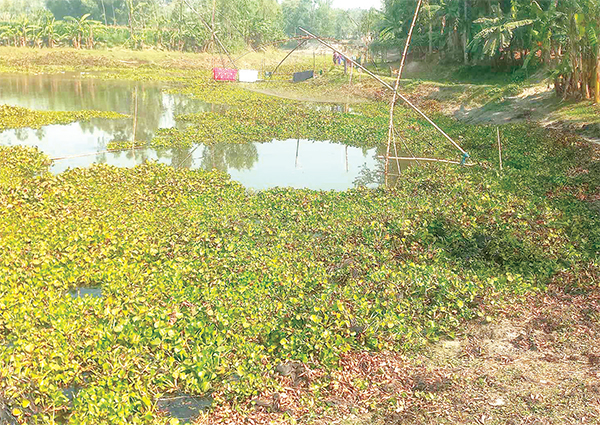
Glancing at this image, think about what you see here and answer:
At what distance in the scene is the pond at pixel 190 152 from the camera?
15.5m

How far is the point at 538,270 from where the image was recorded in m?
8.38

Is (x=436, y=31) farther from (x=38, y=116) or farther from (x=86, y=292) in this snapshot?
(x=86, y=292)

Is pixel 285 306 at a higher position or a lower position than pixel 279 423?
higher

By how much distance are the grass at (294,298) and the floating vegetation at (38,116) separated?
28.6 feet

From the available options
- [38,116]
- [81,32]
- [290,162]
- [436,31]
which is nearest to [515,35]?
[436,31]

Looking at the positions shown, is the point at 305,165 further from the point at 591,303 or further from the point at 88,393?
the point at 88,393

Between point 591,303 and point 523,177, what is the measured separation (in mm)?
6631

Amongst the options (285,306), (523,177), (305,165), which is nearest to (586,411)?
(285,306)

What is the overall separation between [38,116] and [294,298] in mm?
19023

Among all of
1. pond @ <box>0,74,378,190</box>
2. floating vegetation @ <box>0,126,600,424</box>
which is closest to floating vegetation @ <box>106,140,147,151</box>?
pond @ <box>0,74,378,190</box>

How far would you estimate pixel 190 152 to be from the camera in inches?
679

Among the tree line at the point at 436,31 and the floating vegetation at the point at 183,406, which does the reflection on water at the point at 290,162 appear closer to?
the tree line at the point at 436,31

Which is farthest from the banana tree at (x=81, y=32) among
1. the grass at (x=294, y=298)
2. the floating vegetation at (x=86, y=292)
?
the floating vegetation at (x=86, y=292)

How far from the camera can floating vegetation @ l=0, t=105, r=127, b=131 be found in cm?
2036
